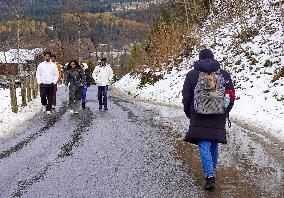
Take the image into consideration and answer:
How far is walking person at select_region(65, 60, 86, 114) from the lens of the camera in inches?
667

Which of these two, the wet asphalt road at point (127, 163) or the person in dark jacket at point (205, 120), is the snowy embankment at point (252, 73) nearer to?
the wet asphalt road at point (127, 163)

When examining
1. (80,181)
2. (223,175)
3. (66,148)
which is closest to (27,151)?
(66,148)

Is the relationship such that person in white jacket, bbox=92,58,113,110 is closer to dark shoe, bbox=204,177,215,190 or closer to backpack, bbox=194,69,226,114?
backpack, bbox=194,69,226,114

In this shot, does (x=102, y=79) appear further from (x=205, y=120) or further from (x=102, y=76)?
(x=205, y=120)

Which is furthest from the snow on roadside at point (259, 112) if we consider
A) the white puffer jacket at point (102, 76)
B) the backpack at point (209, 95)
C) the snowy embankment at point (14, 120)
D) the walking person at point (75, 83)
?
the snowy embankment at point (14, 120)

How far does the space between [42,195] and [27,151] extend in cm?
330

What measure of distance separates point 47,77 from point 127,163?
9.07m

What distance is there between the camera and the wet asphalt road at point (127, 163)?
254 inches

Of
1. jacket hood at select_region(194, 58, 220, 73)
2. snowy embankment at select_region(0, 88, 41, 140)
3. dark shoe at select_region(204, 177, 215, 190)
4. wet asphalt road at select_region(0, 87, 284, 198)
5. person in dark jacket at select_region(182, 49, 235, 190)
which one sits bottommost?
snowy embankment at select_region(0, 88, 41, 140)

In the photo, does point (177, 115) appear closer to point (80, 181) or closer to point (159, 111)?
point (159, 111)

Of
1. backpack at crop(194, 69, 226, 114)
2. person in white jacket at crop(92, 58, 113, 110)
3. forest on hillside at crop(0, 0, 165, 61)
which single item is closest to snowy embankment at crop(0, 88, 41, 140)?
person in white jacket at crop(92, 58, 113, 110)

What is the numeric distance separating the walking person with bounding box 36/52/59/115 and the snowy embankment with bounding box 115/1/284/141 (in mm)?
6056

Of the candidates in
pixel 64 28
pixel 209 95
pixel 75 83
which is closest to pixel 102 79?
pixel 75 83

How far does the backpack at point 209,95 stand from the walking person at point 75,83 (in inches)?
422
